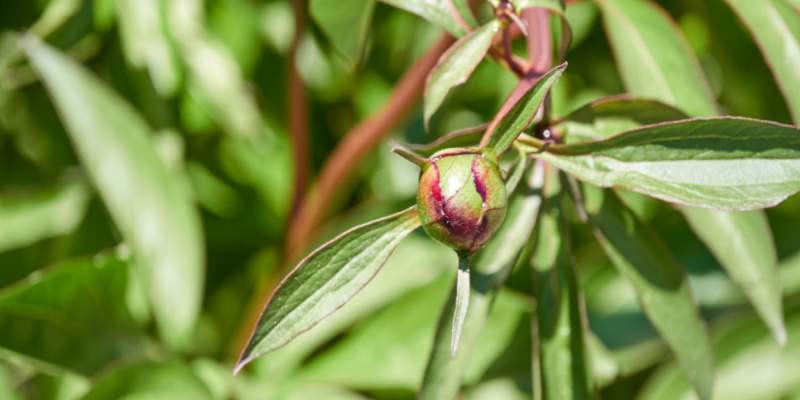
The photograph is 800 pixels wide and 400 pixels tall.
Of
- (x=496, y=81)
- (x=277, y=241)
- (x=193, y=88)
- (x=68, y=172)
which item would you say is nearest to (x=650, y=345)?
(x=496, y=81)

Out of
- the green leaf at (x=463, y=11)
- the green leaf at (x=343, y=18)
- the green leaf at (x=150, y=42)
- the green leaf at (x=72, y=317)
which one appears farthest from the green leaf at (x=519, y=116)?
the green leaf at (x=150, y=42)

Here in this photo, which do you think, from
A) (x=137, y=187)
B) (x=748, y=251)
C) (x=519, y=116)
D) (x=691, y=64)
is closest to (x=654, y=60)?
(x=691, y=64)

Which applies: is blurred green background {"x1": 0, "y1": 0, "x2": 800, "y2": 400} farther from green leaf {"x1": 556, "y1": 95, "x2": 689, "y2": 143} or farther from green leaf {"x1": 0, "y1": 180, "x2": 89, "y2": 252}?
green leaf {"x1": 556, "y1": 95, "x2": 689, "y2": 143}

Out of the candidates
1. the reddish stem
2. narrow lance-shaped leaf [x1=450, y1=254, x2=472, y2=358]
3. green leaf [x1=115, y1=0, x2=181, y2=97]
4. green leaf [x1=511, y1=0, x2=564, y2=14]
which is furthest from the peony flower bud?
green leaf [x1=115, y1=0, x2=181, y2=97]

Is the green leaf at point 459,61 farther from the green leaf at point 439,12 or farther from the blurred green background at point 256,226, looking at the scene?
the blurred green background at point 256,226

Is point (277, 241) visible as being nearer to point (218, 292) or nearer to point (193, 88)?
point (218, 292)

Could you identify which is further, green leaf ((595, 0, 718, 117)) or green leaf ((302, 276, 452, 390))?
green leaf ((302, 276, 452, 390))
